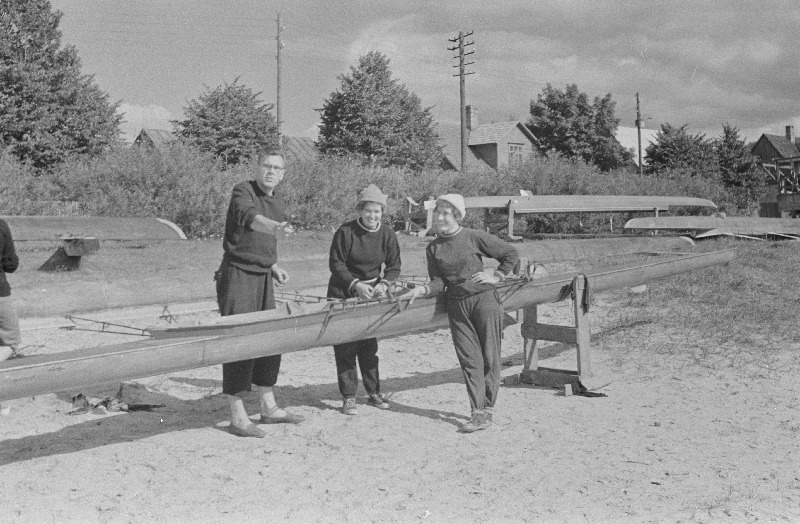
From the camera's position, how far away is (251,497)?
414 centimetres

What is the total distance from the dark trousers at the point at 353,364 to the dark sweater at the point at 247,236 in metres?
1.00

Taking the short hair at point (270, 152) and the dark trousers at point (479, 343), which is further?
the dark trousers at point (479, 343)

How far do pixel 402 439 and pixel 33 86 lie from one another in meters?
23.5

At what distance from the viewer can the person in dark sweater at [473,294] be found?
5.52 meters

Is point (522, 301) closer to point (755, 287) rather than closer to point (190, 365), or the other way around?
point (190, 365)

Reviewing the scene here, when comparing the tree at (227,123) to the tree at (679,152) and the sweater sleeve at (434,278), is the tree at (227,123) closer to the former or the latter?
the tree at (679,152)

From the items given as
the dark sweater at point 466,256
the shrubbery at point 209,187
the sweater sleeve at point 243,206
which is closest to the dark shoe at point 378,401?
the dark sweater at point 466,256

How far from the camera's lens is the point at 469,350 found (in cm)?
555

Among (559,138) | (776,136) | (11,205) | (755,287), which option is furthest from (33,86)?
(776,136)

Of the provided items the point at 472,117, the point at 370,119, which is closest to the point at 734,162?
the point at 472,117

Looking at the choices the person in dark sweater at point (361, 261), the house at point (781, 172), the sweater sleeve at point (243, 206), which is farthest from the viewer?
the house at point (781, 172)

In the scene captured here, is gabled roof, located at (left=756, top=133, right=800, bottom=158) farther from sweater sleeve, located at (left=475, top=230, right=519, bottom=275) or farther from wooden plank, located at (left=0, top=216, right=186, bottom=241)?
sweater sleeve, located at (left=475, top=230, right=519, bottom=275)

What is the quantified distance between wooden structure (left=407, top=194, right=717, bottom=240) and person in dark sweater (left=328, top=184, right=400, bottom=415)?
880cm

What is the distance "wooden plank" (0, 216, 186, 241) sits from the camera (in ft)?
35.3
